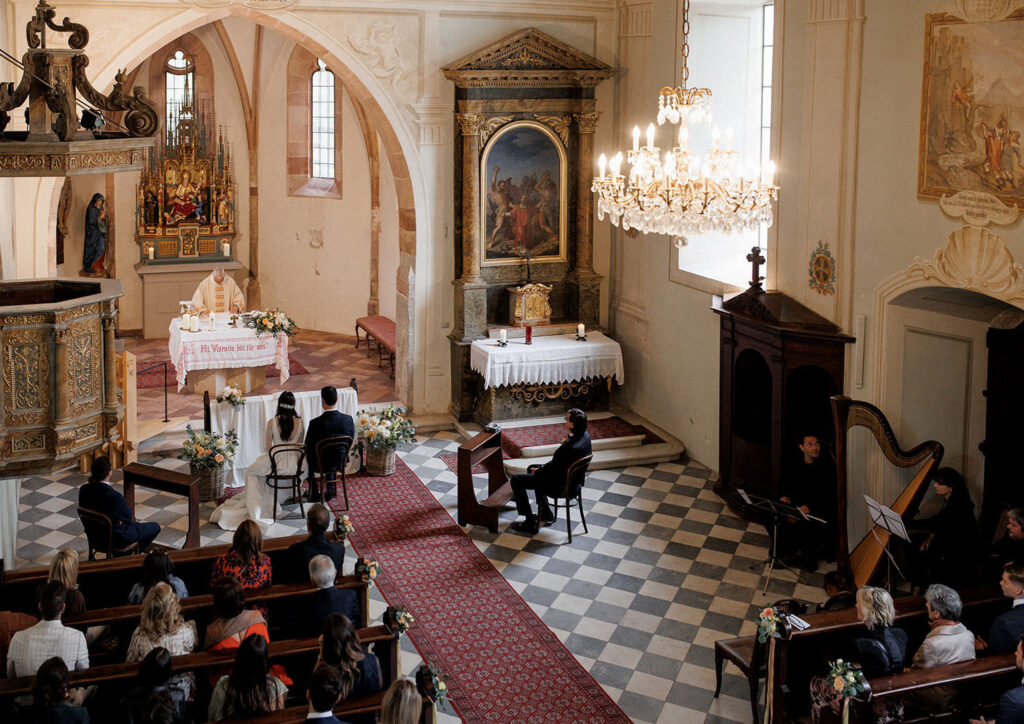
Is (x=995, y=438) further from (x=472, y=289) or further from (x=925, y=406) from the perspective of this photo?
(x=472, y=289)

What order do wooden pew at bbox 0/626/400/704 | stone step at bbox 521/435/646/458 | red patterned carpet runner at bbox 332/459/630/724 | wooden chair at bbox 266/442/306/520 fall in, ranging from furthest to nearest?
1. stone step at bbox 521/435/646/458
2. wooden chair at bbox 266/442/306/520
3. red patterned carpet runner at bbox 332/459/630/724
4. wooden pew at bbox 0/626/400/704

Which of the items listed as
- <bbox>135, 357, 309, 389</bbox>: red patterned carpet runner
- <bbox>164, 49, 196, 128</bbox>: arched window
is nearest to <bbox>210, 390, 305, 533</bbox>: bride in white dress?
<bbox>135, 357, 309, 389</bbox>: red patterned carpet runner

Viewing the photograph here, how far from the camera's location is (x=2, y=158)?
7.02m

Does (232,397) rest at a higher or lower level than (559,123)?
lower

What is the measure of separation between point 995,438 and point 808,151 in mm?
3089

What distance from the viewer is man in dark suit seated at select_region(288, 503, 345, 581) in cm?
799

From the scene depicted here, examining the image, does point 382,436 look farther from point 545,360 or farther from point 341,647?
point 341,647

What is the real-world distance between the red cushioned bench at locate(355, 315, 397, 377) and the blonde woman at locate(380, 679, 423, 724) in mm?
10468

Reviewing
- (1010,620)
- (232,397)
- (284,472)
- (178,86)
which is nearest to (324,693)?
(1010,620)

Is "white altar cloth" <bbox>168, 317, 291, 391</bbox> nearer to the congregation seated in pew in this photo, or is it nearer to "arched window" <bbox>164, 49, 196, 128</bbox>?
"arched window" <bbox>164, 49, 196, 128</bbox>

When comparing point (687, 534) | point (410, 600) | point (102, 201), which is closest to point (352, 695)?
point (410, 600)

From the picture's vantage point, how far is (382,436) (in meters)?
12.3

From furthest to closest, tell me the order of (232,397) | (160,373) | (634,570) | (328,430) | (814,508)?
(160,373)
(232,397)
(328,430)
(814,508)
(634,570)

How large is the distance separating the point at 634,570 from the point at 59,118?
5930 millimetres
